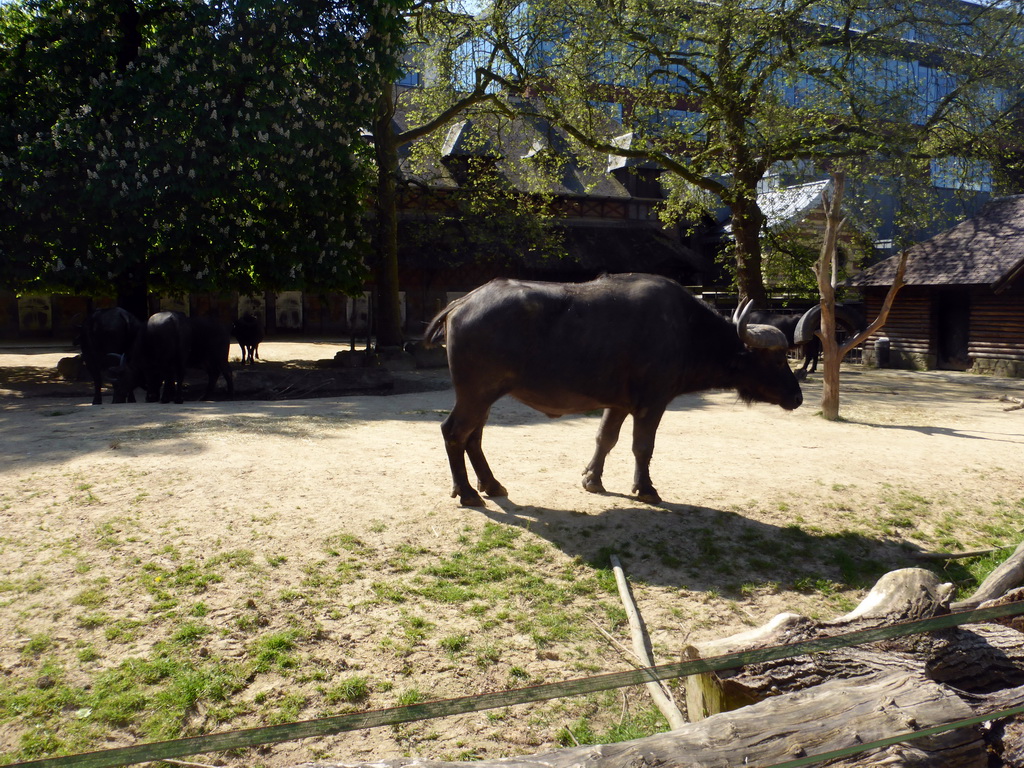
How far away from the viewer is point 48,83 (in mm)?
15891

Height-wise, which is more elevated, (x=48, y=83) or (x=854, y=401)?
(x=48, y=83)

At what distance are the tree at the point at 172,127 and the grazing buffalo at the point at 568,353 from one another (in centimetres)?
1055

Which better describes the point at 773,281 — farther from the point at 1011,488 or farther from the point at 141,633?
the point at 141,633

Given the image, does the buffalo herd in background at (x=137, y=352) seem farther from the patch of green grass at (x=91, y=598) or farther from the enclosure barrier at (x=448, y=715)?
the enclosure barrier at (x=448, y=715)

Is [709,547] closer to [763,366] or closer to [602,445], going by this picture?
[602,445]

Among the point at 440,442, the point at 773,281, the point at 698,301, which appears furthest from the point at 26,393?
the point at 773,281

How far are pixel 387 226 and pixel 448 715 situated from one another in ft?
62.3

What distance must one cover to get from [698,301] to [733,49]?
1433 centimetres

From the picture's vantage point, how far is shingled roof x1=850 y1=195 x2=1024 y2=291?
20.0 m

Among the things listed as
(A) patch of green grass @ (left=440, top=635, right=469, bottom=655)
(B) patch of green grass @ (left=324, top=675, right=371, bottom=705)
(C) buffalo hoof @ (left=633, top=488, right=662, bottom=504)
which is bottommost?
(B) patch of green grass @ (left=324, top=675, right=371, bottom=705)

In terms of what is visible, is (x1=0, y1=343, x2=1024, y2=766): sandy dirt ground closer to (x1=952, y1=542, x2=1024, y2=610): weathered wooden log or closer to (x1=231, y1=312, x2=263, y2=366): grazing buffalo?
(x1=952, y1=542, x2=1024, y2=610): weathered wooden log

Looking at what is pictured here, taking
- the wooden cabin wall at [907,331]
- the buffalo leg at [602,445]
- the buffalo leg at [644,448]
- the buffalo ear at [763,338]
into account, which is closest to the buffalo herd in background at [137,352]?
the buffalo ear at [763,338]

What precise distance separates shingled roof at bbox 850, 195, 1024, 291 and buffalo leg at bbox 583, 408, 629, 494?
661 inches

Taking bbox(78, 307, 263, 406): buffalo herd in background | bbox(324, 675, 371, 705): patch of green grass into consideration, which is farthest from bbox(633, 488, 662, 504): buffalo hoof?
bbox(78, 307, 263, 406): buffalo herd in background
